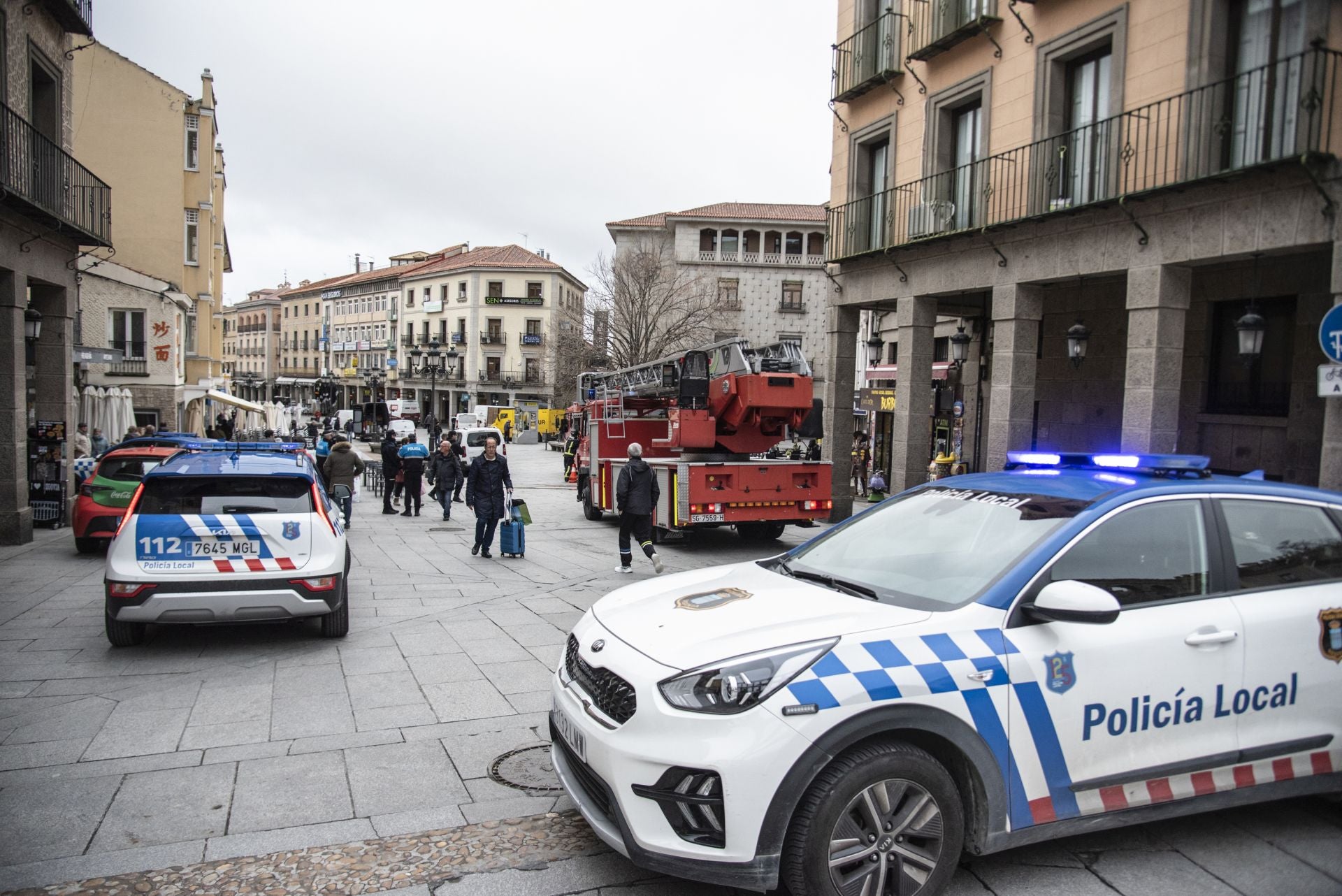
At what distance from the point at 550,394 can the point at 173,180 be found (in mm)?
46002

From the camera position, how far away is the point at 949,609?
11.3 ft

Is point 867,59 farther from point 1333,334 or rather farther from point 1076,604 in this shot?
point 1076,604

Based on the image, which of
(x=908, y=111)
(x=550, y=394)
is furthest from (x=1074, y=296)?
(x=550, y=394)

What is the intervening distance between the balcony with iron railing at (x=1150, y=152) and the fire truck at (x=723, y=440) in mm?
Result: 3465

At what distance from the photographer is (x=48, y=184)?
13.4 meters

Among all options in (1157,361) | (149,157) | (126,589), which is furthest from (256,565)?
(149,157)

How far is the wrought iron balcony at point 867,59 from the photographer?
52.7ft

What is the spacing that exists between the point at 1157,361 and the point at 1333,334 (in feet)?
12.4

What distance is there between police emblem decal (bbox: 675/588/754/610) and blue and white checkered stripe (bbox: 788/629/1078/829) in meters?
0.75

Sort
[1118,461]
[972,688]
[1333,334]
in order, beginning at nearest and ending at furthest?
[972,688] < [1118,461] < [1333,334]

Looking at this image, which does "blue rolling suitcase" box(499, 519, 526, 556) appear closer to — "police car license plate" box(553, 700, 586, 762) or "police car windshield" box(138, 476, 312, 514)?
"police car windshield" box(138, 476, 312, 514)

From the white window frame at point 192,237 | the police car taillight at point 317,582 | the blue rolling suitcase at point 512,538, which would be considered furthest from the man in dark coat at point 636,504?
the white window frame at point 192,237

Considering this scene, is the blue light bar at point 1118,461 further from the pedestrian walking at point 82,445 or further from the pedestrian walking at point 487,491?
the pedestrian walking at point 82,445

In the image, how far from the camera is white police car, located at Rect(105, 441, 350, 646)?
6711 millimetres
